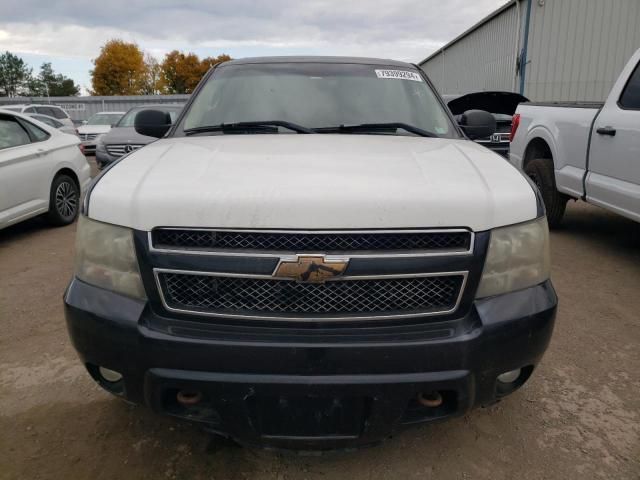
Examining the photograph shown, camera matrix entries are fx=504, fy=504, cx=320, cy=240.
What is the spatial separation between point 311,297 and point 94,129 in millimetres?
16847

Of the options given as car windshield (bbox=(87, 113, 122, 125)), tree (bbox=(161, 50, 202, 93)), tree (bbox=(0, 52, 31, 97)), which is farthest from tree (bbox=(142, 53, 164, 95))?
car windshield (bbox=(87, 113, 122, 125))

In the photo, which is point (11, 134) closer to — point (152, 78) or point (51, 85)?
point (152, 78)

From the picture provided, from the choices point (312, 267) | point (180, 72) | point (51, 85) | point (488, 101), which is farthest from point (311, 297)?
point (51, 85)

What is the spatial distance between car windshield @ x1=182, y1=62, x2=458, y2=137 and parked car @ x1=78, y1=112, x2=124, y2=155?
13.2m

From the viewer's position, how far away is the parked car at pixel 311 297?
1669 millimetres

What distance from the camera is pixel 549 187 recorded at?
559cm

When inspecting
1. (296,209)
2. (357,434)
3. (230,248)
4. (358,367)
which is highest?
(296,209)

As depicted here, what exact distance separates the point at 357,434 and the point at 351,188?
0.86 meters

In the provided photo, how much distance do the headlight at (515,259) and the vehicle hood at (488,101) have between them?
656 centimetres

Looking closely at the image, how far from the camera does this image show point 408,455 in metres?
2.17

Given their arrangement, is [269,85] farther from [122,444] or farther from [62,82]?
[62,82]

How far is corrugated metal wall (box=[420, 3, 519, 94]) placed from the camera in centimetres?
1430

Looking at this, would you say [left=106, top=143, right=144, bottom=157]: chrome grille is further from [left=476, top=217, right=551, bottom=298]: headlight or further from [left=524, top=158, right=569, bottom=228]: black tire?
[left=476, top=217, right=551, bottom=298]: headlight

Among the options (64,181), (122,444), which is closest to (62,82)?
(64,181)
